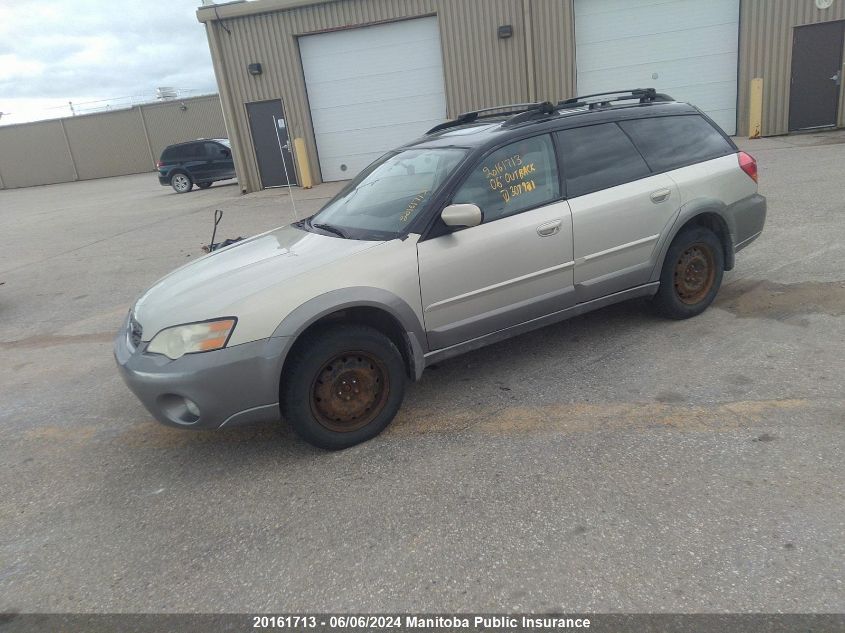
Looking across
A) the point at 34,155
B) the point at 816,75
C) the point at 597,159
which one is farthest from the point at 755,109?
the point at 34,155

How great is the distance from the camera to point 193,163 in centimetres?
2077

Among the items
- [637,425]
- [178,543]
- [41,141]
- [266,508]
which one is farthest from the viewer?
[41,141]

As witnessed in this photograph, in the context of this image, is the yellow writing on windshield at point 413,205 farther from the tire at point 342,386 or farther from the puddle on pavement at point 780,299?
the puddle on pavement at point 780,299

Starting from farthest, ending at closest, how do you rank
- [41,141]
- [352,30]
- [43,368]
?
1. [41,141]
2. [352,30]
3. [43,368]

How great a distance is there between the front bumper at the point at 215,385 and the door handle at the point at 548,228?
1739 millimetres

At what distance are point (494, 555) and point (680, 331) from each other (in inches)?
108

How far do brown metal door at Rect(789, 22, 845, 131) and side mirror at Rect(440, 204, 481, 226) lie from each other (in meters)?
15.4

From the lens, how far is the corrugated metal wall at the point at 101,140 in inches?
1304

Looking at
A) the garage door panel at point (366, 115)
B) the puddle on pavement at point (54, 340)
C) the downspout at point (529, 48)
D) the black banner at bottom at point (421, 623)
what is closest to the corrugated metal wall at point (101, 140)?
the garage door panel at point (366, 115)

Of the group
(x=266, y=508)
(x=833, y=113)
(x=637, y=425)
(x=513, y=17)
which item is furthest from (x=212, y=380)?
(x=833, y=113)

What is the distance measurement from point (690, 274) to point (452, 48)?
13116mm

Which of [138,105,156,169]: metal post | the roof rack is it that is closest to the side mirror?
the roof rack

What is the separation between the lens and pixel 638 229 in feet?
14.0

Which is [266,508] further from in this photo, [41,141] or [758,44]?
[41,141]
